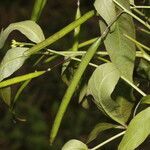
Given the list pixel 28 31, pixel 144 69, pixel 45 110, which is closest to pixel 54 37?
pixel 28 31

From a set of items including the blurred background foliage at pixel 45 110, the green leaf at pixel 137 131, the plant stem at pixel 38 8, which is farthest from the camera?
the blurred background foliage at pixel 45 110

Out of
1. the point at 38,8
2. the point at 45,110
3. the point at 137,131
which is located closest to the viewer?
the point at 137,131

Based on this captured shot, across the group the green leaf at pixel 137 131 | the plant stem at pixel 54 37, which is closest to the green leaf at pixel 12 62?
the plant stem at pixel 54 37

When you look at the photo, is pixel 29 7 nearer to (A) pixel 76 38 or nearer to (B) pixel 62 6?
(B) pixel 62 6

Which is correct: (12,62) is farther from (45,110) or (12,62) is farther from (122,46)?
(45,110)

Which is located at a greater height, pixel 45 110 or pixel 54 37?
pixel 54 37

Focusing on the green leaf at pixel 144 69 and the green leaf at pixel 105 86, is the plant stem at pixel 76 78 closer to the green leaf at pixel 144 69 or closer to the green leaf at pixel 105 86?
the green leaf at pixel 105 86

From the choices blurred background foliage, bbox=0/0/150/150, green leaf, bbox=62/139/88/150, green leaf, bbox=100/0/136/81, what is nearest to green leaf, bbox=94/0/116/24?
green leaf, bbox=100/0/136/81
